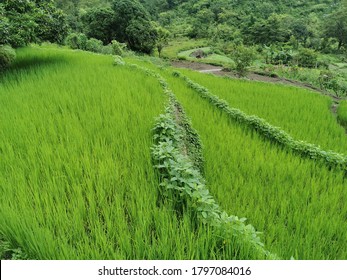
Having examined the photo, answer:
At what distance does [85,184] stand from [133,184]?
0.40 metres

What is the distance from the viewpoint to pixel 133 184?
6.70 feet

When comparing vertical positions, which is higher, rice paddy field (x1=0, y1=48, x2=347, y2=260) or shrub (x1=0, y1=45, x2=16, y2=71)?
shrub (x1=0, y1=45, x2=16, y2=71)

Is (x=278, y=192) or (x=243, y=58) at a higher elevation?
(x=243, y=58)

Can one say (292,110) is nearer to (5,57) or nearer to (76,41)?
(5,57)

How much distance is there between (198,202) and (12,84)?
4861mm

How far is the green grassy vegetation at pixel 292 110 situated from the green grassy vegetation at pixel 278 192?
1.26 metres

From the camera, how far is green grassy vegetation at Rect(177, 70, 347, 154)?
4.38 metres

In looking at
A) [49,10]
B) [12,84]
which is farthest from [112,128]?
[49,10]

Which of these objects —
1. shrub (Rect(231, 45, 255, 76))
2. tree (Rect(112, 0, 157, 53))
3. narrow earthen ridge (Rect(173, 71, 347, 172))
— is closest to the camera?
narrow earthen ridge (Rect(173, 71, 347, 172))

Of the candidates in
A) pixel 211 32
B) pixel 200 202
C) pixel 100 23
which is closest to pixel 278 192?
pixel 200 202

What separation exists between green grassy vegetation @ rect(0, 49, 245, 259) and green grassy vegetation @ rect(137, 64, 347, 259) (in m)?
0.60

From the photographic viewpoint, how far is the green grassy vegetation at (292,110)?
4.38 metres

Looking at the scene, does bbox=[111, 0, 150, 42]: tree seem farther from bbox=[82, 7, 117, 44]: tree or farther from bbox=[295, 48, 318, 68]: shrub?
bbox=[295, 48, 318, 68]: shrub

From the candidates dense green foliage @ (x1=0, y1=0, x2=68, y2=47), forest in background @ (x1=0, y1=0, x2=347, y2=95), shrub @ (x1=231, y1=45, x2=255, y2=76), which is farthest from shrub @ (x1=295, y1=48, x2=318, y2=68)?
dense green foliage @ (x1=0, y1=0, x2=68, y2=47)
